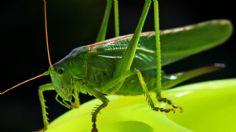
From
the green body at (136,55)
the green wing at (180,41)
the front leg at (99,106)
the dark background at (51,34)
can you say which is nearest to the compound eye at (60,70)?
the green body at (136,55)

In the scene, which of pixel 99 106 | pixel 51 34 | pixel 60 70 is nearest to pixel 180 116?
pixel 99 106

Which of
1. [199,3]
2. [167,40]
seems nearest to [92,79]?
[167,40]

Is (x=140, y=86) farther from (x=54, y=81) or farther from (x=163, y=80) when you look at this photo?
(x=54, y=81)

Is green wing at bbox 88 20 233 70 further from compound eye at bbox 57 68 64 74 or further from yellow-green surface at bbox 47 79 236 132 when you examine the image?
yellow-green surface at bbox 47 79 236 132

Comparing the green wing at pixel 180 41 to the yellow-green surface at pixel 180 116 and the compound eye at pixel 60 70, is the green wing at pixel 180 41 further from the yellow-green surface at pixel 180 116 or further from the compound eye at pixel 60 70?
the yellow-green surface at pixel 180 116

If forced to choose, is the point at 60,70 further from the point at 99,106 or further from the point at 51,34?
the point at 51,34
